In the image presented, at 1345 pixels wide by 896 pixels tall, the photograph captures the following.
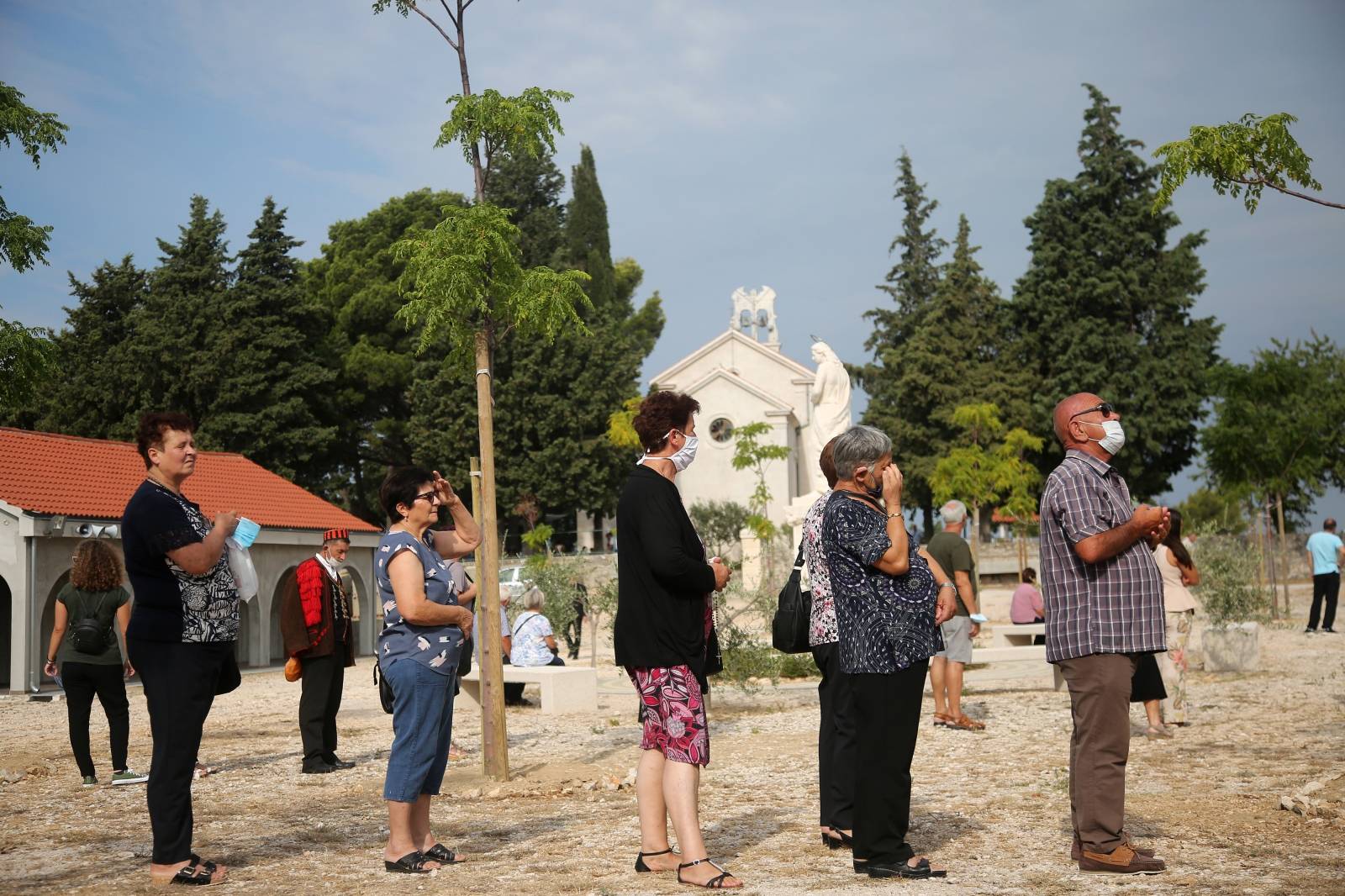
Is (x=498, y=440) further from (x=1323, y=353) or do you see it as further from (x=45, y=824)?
(x=45, y=824)

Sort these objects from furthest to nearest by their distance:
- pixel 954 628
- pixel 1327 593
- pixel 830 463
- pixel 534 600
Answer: pixel 1327 593
pixel 534 600
pixel 954 628
pixel 830 463

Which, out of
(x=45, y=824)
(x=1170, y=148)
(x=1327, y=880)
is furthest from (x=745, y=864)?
(x=1170, y=148)

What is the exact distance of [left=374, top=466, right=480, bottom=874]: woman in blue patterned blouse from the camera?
5.54 m

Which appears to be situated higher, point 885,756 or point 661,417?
point 661,417

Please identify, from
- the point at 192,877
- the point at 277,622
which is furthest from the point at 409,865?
the point at 277,622

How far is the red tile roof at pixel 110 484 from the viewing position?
802 inches

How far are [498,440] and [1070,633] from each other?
43769mm

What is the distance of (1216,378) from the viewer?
103ft

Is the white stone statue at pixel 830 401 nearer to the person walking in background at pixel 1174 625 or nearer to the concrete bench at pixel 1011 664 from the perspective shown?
the concrete bench at pixel 1011 664

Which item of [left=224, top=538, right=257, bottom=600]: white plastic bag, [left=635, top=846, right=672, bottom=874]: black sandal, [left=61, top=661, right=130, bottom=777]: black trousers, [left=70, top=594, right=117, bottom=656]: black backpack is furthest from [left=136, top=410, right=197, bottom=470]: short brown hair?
[left=61, top=661, right=130, bottom=777]: black trousers

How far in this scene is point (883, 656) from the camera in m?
5.16

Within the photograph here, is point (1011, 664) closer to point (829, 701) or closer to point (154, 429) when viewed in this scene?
point (829, 701)

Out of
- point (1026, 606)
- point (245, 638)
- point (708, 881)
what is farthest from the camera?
point (245, 638)

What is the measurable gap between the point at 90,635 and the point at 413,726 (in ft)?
13.9
